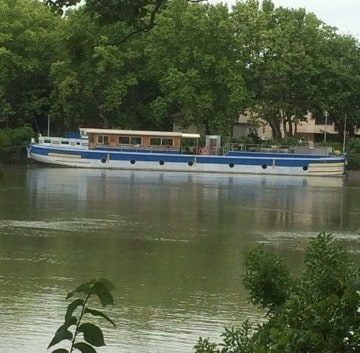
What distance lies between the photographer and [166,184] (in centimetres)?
2967

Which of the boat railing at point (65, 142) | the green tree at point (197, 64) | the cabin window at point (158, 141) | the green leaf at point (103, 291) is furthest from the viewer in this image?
the green tree at point (197, 64)

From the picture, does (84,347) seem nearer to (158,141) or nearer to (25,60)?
(158,141)

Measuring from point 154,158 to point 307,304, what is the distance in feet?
114

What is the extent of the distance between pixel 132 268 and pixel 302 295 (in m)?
9.07

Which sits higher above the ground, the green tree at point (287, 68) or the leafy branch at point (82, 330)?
the green tree at point (287, 68)

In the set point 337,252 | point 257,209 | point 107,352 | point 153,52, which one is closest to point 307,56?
point 153,52

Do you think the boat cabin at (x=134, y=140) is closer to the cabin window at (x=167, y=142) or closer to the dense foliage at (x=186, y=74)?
the cabin window at (x=167, y=142)

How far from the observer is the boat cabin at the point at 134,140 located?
37.7m

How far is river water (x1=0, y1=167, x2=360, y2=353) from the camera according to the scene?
849 cm

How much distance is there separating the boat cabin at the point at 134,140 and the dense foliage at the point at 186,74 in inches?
90.8

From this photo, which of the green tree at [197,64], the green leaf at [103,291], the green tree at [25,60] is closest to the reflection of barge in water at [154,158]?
the green tree at [197,64]

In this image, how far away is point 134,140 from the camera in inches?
1502

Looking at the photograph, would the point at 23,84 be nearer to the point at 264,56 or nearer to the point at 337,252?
the point at 264,56

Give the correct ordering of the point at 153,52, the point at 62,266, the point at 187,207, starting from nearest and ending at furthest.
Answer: the point at 62,266 < the point at 187,207 < the point at 153,52
